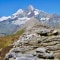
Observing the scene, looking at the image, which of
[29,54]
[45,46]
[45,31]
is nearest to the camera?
[29,54]

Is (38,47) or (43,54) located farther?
(38,47)

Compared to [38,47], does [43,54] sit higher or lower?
lower

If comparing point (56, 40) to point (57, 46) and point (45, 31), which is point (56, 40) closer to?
point (57, 46)

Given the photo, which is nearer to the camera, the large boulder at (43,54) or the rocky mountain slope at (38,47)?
the large boulder at (43,54)

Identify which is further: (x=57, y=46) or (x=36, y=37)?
(x=36, y=37)

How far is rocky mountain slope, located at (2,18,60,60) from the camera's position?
35.1 meters

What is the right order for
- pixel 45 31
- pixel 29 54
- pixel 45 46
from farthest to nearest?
pixel 45 31 → pixel 45 46 → pixel 29 54

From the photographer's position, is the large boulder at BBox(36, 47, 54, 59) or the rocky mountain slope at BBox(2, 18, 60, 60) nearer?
the large boulder at BBox(36, 47, 54, 59)

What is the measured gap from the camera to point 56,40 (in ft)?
123

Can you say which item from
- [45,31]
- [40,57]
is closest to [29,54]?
[40,57]

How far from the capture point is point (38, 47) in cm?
3744

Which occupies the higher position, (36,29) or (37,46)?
(36,29)

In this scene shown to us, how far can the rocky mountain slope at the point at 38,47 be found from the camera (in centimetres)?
3506

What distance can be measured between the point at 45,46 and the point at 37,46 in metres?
1.17
